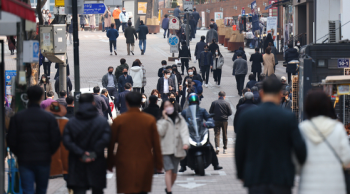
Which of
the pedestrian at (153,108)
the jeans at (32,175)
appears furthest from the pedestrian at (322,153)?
the pedestrian at (153,108)

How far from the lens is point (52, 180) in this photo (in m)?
10.6

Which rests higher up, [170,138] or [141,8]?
[141,8]

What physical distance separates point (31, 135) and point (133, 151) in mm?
1143


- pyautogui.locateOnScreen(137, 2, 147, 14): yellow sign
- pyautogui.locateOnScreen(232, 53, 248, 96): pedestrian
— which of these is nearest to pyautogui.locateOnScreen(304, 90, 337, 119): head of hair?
pyautogui.locateOnScreen(232, 53, 248, 96): pedestrian

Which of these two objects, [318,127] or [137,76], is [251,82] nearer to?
[137,76]

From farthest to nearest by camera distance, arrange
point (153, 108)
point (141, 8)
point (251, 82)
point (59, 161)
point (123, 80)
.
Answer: point (141, 8), point (123, 80), point (251, 82), point (153, 108), point (59, 161)

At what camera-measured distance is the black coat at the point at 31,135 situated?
6.34 meters

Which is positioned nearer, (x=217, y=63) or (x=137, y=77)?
(x=137, y=77)

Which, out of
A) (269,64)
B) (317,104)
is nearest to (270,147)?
(317,104)

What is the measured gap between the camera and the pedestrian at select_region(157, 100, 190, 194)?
825 cm

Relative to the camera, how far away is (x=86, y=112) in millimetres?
6148

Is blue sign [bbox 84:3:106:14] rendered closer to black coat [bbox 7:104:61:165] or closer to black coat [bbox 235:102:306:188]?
black coat [bbox 7:104:61:165]

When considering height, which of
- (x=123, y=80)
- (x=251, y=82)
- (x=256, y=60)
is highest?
(x=256, y=60)

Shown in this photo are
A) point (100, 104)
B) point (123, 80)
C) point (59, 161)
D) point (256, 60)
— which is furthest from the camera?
point (256, 60)
